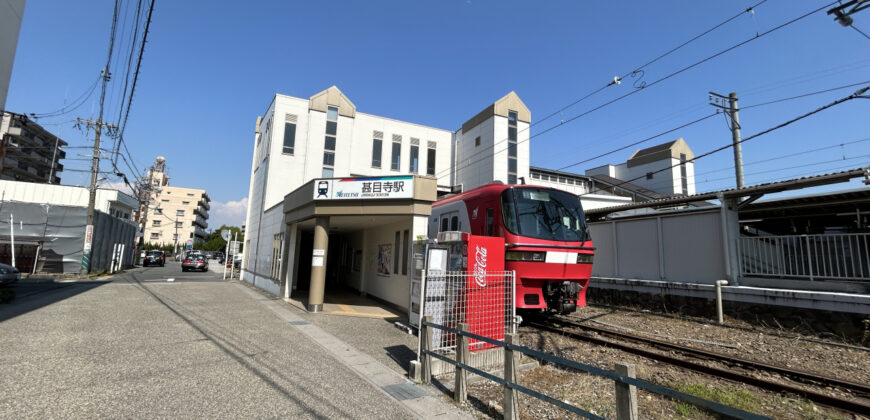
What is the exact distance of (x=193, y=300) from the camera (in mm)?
12523

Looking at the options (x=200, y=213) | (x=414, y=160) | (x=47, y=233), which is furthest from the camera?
(x=200, y=213)

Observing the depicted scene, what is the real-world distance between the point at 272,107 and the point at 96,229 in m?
13.2

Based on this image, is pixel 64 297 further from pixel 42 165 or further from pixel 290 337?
pixel 42 165

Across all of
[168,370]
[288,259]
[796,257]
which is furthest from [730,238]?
[288,259]

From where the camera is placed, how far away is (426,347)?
5.26 meters

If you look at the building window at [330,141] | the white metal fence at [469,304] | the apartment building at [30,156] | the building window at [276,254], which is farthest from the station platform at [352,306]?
the apartment building at [30,156]

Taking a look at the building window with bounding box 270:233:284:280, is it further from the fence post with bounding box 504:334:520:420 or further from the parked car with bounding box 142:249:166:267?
the parked car with bounding box 142:249:166:267

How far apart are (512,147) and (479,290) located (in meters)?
20.0

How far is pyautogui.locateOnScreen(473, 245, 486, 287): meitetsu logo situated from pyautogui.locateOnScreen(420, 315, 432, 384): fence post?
53.5 inches

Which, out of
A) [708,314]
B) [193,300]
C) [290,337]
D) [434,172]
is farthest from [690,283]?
[434,172]

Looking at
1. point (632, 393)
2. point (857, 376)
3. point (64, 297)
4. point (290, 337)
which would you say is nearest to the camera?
point (632, 393)

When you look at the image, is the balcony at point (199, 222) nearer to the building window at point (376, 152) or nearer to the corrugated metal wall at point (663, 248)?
the building window at point (376, 152)

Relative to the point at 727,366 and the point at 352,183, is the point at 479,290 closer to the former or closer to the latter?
the point at 727,366

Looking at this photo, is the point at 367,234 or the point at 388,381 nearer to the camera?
the point at 388,381
